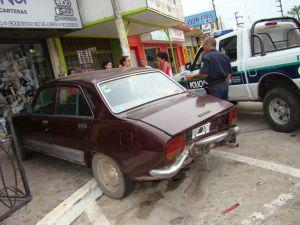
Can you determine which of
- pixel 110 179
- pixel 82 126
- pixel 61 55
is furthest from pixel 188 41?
pixel 110 179

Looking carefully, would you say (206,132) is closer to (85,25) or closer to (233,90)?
(233,90)

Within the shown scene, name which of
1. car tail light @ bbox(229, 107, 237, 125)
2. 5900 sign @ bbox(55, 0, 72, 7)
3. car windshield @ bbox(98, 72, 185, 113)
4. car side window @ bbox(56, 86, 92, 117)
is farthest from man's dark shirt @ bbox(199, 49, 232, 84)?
5900 sign @ bbox(55, 0, 72, 7)

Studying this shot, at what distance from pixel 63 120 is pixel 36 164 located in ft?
6.02

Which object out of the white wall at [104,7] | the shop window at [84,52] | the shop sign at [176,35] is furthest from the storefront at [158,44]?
the white wall at [104,7]

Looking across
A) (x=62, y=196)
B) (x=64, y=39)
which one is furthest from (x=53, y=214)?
(x=64, y=39)

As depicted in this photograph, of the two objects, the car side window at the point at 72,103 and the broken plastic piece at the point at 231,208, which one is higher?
the car side window at the point at 72,103

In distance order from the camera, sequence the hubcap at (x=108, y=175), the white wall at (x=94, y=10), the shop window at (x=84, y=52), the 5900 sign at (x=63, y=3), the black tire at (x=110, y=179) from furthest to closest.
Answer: the shop window at (x=84, y=52)
the white wall at (x=94, y=10)
the 5900 sign at (x=63, y=3)
the hubcap at (x=108, y=175)
the black tire at (x=110, y=179)

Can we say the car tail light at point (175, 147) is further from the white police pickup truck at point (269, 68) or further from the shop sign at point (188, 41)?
the shop sign at point (188, 41)

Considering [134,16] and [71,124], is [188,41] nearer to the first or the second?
[134,16]

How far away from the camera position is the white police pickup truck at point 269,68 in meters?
5.65

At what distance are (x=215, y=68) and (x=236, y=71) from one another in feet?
3.57

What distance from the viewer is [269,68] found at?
5891 mm

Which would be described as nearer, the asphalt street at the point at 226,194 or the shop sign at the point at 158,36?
the asphalt street at the point at 226,194

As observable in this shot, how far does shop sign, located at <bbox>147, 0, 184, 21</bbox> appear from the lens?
919cm
